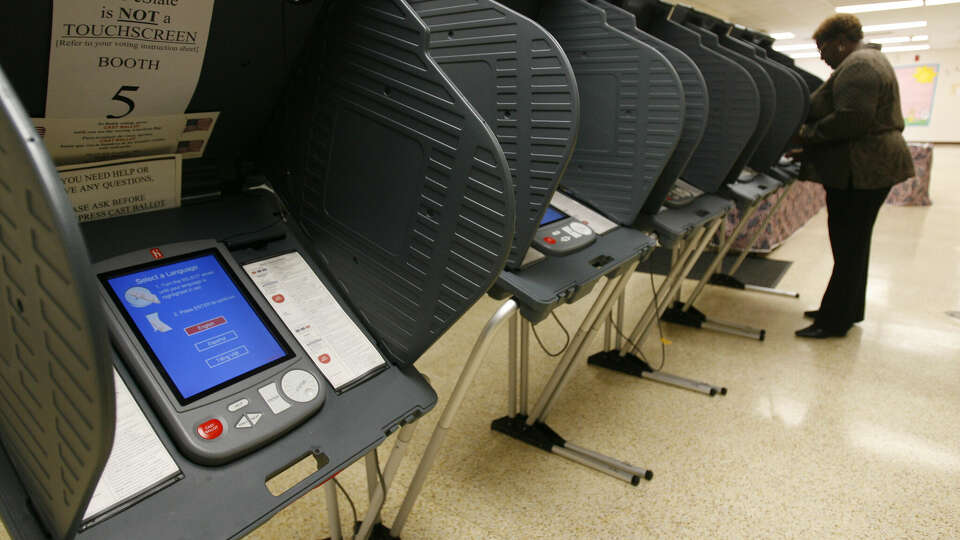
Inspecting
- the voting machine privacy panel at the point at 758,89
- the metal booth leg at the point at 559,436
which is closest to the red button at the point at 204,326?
the metal booth leg at the point at 559,436

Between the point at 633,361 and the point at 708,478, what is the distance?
75 cm

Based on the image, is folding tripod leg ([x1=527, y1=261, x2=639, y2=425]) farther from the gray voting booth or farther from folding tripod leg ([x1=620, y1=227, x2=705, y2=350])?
folding tripod leg ([x1=620, y1=227, x2=705, y2=350])

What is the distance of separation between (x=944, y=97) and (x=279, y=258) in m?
17.0

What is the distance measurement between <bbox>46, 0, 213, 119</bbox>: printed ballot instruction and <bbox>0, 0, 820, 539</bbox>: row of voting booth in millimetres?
25

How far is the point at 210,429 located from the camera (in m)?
0.69

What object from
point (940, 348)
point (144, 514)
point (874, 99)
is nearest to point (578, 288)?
point (144, 514)

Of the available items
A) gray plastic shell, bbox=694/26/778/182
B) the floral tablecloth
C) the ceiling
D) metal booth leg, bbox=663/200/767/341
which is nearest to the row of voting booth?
gray plastic shell, bbox=694/26/778/182

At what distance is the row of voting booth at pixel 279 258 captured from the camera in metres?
0.45

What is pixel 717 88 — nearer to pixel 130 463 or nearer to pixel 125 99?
pixel 125 99

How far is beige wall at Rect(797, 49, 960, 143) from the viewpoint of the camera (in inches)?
511

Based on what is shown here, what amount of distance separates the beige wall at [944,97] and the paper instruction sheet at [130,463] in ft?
54.5

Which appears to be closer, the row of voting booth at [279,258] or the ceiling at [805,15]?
the row of voting booth at [279,258]

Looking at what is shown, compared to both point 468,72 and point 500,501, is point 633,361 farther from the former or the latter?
point 468,72

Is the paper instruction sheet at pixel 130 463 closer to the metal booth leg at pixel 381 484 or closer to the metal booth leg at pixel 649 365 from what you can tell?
the metal booth leg at pixel 381 484
